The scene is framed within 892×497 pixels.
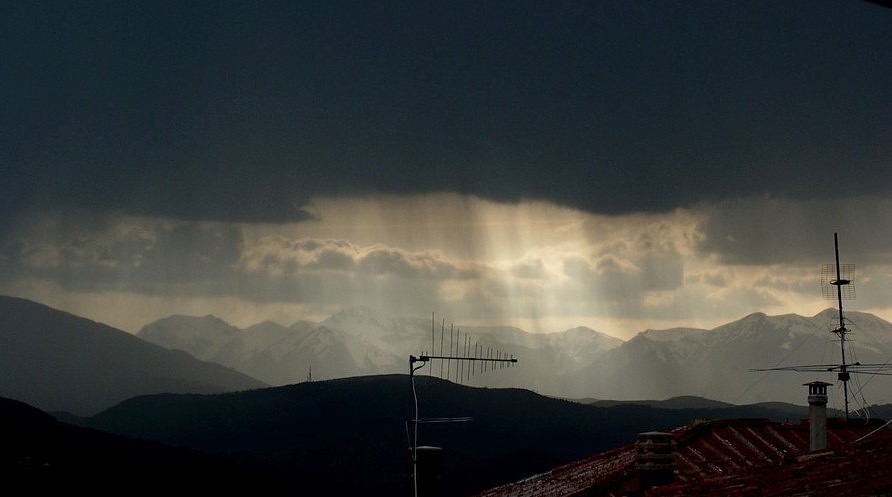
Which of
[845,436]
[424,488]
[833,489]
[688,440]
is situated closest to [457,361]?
[424,488]

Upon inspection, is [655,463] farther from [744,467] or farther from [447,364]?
[447,364]

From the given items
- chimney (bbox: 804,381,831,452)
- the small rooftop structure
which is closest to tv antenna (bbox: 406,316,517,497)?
the small rooftop structure

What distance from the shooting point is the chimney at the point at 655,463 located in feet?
92.9

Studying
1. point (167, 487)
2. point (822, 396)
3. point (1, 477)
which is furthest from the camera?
point (167, 487)

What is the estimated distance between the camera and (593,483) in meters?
31.9

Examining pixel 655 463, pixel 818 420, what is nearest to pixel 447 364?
pixel 655 463

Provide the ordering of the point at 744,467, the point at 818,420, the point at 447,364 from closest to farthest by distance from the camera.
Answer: the point at 744,467 < the point at 818,420 < the point at 447,364

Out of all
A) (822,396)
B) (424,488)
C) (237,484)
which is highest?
(822,396)

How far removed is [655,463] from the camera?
28.3m

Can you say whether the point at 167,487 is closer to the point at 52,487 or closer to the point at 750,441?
the point at 52,487

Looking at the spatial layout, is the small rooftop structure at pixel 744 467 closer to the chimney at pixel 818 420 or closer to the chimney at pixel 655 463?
the chimney at pixel 655 463

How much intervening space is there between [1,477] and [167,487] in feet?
259

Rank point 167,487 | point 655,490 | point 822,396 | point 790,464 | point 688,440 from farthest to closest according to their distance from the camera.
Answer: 1. point 167,487
2. point 688,440
3. point 822,396
4. point 655,490
5. point 790,464

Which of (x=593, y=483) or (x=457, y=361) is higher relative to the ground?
(x=457, y=361)
